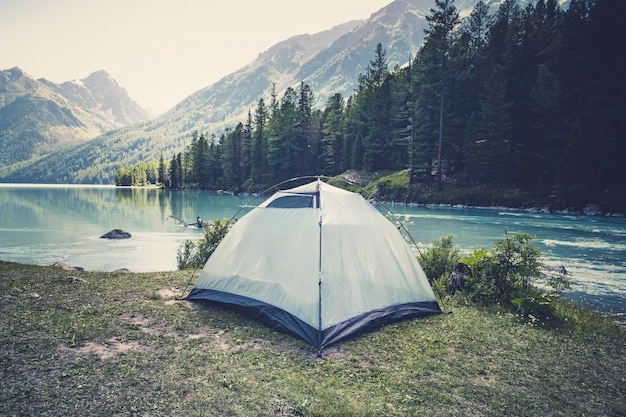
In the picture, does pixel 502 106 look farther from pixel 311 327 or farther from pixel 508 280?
pixel 311 327

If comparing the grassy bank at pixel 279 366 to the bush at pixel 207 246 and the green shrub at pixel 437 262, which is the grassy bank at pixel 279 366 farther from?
the bush at pixel 207 246

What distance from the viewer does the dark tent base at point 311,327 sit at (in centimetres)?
760

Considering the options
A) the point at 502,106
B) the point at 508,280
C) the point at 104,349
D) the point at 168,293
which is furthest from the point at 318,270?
the point at 502,106

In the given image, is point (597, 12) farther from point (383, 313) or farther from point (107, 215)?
point (107, 215)

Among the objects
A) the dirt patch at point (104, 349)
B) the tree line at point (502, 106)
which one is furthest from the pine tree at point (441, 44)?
the dirt patch at point (104, 349)

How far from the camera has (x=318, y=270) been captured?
26.8 ft

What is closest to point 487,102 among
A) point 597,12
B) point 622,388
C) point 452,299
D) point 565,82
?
point 565,82

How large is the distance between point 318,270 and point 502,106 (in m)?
43.2

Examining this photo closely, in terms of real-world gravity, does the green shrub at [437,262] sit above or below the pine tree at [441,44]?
below

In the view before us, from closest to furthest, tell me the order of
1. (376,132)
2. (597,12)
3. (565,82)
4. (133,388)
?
(133,388), (597,12), (565,82), (376,132)

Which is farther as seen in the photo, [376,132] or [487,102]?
[376,132]

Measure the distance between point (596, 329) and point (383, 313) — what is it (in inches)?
182

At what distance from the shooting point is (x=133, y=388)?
565 cm

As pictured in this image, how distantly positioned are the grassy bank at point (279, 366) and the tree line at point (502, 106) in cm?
3465
